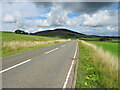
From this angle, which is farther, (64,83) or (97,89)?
(64,83)

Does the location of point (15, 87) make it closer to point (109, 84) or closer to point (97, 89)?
point (97, 89)

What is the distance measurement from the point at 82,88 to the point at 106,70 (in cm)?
231

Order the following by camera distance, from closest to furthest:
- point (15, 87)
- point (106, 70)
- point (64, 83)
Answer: point (15, 87), point (64, 83), point (106, 70)

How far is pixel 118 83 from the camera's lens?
4.49 metres

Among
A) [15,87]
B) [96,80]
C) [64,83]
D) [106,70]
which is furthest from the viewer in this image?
[106,70]

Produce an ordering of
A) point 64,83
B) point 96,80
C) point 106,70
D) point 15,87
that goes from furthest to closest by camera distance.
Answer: point 106,70 < point 96,80 < point 64,83 < point 15,87

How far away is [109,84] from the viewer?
4.37 metres

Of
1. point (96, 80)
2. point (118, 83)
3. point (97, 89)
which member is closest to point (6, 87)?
point (97, 89)

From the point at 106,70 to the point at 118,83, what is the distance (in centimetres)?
153

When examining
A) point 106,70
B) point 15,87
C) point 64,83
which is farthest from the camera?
point 106,70

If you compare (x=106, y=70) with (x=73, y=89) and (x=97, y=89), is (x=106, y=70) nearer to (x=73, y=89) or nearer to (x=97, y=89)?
(x=97, y=89)

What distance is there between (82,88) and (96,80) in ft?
3.81

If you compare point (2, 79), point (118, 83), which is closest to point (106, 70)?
point (118, 83)

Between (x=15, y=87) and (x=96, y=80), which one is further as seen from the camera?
(x=96, y=80)
